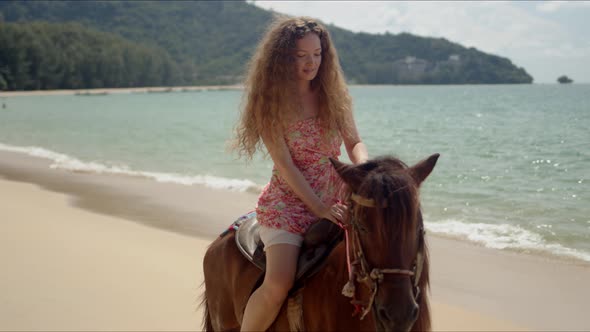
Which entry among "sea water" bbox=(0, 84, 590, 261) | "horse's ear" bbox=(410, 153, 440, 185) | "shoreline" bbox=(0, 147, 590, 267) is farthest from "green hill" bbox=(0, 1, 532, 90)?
"horse's ear" bbox=(410, 153, 440, 185)

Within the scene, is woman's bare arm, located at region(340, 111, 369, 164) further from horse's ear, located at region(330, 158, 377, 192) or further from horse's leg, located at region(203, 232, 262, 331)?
horse's leg, located at region(203, 232, 262, 331)

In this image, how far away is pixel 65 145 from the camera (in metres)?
21.8

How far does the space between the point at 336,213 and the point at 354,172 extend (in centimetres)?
30

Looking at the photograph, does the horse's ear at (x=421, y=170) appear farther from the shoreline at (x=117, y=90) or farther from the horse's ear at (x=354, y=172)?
the shoreline at (x=117, y=90)

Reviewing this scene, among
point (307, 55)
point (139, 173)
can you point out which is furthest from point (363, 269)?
point (139, 173)

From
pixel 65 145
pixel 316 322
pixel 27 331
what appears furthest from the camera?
pixel 65 145

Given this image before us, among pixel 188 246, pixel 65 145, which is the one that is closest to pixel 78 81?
pixel 65 145

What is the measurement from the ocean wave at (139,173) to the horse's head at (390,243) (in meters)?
9.73

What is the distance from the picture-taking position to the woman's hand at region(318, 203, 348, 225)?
2639 mm

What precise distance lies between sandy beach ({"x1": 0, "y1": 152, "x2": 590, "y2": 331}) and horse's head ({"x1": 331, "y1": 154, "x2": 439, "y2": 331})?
334 cm

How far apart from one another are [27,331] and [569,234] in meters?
6.81

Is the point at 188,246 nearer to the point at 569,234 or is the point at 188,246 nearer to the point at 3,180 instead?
the point at 569,234

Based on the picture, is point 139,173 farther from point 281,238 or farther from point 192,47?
point 192,47

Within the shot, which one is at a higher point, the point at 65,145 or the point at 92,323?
the point at 92,323
